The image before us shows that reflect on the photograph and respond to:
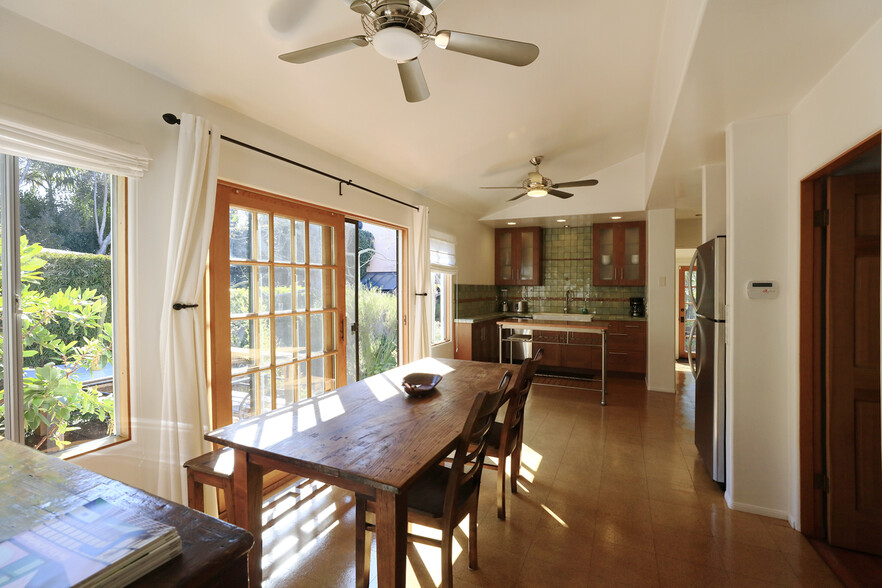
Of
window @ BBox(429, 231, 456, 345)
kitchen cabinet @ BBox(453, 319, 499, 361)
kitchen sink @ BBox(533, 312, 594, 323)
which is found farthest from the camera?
kitchen sink @ BBox(533, 312, 594, 323)

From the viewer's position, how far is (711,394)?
269cm

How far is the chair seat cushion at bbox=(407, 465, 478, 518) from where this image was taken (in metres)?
1.60

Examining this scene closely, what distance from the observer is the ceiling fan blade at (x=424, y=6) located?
134 centimetres

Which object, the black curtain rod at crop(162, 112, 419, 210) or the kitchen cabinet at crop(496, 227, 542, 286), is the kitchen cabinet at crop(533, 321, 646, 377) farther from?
the black curtain rod at crop(162, 112, 419, 210)

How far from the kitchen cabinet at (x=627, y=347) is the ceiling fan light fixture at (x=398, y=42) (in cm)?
499

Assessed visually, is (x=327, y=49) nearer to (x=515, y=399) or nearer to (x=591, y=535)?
(x=515, y=399)

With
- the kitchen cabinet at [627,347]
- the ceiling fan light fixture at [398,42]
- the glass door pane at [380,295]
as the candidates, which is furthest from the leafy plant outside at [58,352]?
the kitchen cabinet at [627,347]

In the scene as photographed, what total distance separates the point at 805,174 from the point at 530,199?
148 inches

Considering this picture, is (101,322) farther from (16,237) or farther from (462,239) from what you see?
(462,239)

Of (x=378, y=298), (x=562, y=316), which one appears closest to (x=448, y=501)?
(x=378, y=298)

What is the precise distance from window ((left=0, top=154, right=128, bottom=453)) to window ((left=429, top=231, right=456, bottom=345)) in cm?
348

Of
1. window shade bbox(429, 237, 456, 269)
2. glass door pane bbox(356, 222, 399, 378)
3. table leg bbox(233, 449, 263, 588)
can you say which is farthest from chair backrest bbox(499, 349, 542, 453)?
window shade bbox(429, 237, 456, 269)

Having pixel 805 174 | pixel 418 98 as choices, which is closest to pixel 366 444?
pixel 418 98

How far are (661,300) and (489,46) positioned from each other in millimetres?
4241
